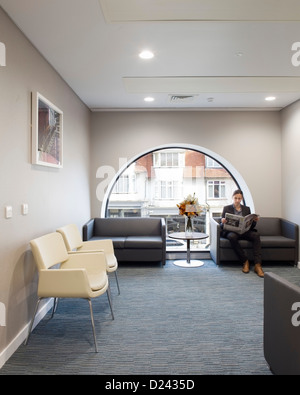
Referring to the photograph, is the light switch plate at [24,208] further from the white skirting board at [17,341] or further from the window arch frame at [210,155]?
the window arch frame at [210,155]

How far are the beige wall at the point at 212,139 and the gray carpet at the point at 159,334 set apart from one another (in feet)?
5.47

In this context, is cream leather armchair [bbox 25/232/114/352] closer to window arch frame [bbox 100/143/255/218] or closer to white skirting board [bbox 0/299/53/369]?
white skirting board [bbox 0/299/53/369]

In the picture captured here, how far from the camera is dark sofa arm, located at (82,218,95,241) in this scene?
400 centimetres

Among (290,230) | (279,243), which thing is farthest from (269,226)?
(279,243)

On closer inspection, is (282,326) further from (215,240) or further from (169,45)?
(215,240)

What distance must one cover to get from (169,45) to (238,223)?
2375mm

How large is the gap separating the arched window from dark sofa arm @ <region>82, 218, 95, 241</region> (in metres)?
1.07

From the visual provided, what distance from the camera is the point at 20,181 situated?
219 centimetres

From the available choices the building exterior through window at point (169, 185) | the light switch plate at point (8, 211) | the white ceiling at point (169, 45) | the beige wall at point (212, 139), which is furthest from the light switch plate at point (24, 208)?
the building exterior through window at point (169, 185)

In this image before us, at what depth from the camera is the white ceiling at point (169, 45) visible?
1953 mm

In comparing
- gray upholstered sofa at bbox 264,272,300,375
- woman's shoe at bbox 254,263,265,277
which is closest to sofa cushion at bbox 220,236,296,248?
woman's shoe at bbox 254,263,265,277

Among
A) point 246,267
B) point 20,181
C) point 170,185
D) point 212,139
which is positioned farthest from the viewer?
point 170,185
